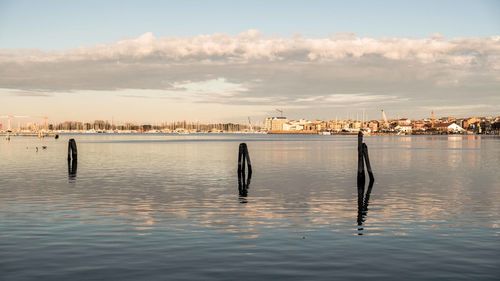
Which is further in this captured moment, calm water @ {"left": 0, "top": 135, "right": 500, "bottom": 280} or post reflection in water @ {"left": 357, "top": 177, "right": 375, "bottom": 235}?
post reflection in water @ {"left": 357, "top": 177, "right": 375, "bottom": 235}

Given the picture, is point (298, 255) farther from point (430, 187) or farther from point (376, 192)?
point (430, 187)

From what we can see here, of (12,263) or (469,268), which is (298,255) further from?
(12,263)

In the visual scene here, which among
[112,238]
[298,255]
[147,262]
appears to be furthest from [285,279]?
[112,238]

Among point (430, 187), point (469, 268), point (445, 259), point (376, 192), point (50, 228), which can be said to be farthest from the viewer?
point (430, 187)

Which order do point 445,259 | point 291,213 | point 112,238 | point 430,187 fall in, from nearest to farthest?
point 445,259
point 112,238
point 291,213
point 430,187

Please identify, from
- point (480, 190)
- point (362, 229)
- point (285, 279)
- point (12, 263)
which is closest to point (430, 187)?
point (480, 190)

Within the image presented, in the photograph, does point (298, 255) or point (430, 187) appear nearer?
point (298, 255)

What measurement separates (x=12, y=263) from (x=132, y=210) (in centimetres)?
1219

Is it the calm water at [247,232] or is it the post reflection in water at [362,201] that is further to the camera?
the post reflection in water at [362,201]

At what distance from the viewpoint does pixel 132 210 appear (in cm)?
2941

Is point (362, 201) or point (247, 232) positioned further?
point (362, 201)

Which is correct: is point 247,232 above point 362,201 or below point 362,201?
above

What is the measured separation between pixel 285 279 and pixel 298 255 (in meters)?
2.96

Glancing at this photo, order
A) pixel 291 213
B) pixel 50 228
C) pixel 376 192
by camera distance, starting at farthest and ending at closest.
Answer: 1. pixel 376 192
2. pixel 291 213
3. pixel 50 228
